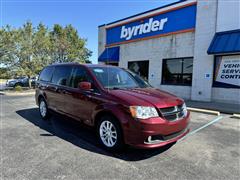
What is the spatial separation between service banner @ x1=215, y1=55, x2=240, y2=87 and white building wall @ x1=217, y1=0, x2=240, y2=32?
5.18 feet

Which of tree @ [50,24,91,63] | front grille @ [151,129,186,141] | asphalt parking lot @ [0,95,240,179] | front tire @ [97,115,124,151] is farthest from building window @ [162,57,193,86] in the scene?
tree @ [50,24,91,63]

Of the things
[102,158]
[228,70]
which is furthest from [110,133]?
[228,70]

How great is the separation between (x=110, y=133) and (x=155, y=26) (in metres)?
11.1

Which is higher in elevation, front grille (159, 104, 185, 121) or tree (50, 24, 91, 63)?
tree (50, 24, 91, 63)

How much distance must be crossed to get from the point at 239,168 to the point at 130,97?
2.25m

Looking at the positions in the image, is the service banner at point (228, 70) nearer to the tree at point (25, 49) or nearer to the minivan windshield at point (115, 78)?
the minivan windshield at point (115, 78)

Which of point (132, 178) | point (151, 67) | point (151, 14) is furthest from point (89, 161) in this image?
point (151, 14)

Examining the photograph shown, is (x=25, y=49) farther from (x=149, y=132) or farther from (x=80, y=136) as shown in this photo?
(x=149, y=132)

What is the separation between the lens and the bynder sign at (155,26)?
11352mm

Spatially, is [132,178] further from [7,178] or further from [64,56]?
[64,56]

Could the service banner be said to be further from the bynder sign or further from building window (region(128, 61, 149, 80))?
building window (region(128, 61, 149, 80))

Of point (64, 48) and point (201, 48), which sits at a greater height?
point (64, 48)

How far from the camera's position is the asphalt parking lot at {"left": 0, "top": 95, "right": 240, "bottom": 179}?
297 centimetres

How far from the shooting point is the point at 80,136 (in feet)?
15.2
